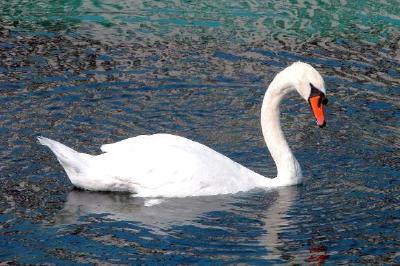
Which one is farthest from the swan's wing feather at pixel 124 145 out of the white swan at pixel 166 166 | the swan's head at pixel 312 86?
the swan's head at pixel 312 86

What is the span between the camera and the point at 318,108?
10.7 metres

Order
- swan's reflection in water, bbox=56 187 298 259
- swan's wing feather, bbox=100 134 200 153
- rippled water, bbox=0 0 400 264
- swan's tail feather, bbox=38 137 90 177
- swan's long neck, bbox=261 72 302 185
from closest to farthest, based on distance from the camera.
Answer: rippled water, bbox=0 0 400 264
swan's reflection in water, bbox=56 187 298 259
swan's tail feather, bbox=38 137 90 177
swan's wing feather, bbox=100 134 200 153
swan's long neck, bbox=261 72 302 185

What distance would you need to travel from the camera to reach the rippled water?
937 cm

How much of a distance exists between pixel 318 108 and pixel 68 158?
2495mm

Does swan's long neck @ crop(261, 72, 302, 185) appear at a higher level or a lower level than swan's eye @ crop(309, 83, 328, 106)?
lower

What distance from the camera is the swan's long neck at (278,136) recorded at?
35.9 feet

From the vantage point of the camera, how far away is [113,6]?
1777cm

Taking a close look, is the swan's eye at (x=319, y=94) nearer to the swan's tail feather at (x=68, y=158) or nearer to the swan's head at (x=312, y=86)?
the swan's head at (x=312, y=86)

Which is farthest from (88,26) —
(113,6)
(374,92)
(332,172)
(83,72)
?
(332,172)

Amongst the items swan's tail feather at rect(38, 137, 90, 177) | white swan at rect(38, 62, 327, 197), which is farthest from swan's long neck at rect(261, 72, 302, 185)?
swan's tail feather at rect(38, 137, 90, 177)

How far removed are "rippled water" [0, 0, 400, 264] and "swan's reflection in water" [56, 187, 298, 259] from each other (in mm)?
21

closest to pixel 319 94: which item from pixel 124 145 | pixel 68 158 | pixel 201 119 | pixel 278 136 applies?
pixel 278 136

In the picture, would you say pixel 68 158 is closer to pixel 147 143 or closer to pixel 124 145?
pixel 124 145

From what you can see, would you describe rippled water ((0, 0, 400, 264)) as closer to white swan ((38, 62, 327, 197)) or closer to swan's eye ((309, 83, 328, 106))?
white swan ((38, 62, 327, 197))
